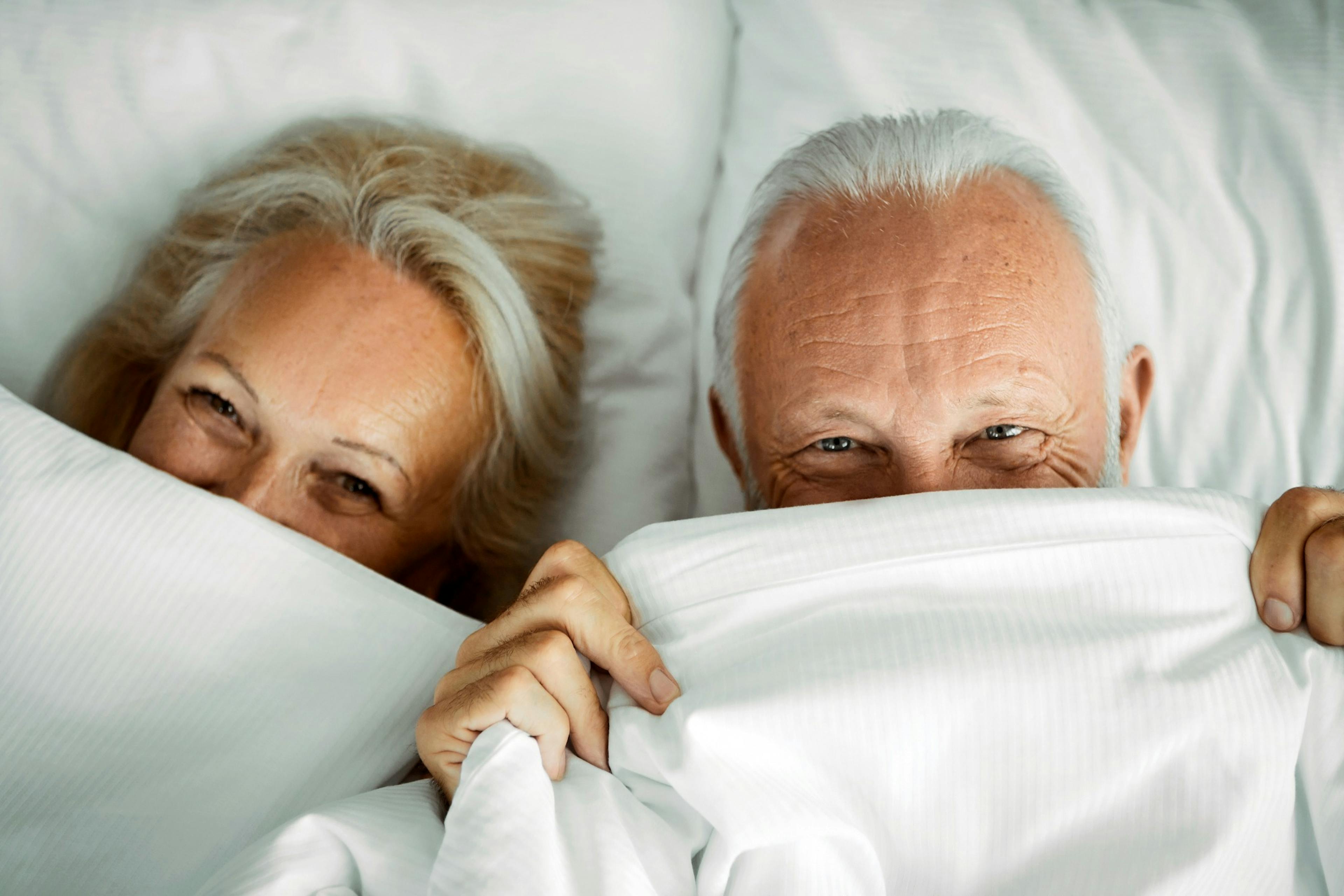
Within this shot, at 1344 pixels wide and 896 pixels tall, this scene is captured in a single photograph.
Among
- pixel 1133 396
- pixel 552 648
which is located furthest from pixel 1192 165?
pixel 552 648

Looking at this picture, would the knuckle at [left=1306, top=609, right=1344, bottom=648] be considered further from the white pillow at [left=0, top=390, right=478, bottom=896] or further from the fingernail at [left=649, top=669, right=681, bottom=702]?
the white pillow at [left=0, top=390, right=478, bottom=896]

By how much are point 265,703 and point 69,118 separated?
1116 mm

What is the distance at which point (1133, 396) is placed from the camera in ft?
4.58

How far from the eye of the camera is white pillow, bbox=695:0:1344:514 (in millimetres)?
1508

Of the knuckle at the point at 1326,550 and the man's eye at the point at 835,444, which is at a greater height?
the knuckle at the point at 1326,550

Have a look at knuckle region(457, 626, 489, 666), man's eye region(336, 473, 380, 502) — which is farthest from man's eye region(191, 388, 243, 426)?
knuckle region(457, 626, 489, 666)

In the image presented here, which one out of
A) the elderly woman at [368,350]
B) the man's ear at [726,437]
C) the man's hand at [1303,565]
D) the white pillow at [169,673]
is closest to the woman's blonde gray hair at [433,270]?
the elderly woman at [368,350]

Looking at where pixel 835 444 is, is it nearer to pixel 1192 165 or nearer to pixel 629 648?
pixel 629 648

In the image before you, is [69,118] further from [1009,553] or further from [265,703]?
[1009,553]

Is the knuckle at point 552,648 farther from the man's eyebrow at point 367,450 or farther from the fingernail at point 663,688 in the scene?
the man's eyebrow at point 367,450

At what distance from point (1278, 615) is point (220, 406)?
1373 millimetres

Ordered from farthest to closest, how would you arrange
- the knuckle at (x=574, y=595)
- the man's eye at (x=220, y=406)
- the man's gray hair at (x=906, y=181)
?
the man's eye at (x=220, y=406), the man's gray hair at (x=906, y=181), the knuckle at (x=574, y=595)

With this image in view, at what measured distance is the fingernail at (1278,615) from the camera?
93 centimetres

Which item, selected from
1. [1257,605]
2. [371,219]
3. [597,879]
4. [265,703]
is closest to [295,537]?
[265,703]
